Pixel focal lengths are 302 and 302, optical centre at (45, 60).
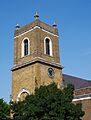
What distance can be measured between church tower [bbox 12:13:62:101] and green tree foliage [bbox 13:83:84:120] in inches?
255

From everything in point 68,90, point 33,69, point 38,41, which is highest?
point 38,41

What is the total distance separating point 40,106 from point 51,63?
10801mm

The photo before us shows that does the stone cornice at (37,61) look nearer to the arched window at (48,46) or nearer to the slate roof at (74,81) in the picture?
the arched window at (48,46)

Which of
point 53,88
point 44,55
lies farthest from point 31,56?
point 53,88

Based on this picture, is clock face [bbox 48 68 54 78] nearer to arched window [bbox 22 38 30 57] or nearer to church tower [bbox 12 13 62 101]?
church tower [bbox 12 13 62 101]

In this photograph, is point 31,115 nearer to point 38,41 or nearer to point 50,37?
point 38,41

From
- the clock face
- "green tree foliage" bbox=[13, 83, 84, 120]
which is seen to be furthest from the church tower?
"green tree foliage" bbox=[13, 83, 84, 120]

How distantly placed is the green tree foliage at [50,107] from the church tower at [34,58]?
21.3 feet

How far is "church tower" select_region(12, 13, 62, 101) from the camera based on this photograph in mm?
34469

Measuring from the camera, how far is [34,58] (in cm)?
3469

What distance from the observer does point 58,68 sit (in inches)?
1458

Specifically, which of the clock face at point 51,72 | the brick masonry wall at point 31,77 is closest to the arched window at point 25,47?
the brick masonry wall at point 31,77

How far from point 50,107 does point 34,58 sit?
10.2 meters

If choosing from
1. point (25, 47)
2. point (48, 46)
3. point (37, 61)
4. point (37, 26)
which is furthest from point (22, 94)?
point (37, 26)
